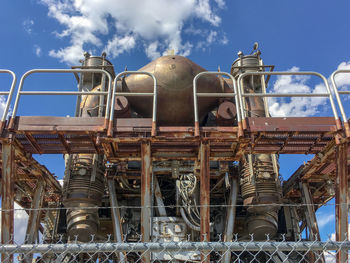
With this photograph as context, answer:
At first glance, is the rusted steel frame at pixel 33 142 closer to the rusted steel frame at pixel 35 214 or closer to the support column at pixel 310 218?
the rusted steel frame at pixel 35 214

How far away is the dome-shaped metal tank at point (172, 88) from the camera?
8.55m

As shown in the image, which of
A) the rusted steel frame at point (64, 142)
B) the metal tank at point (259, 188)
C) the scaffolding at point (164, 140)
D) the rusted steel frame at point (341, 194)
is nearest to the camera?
the scaffolding at point (164, 140)

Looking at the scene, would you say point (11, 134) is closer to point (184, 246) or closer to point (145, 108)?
point (145, 108)

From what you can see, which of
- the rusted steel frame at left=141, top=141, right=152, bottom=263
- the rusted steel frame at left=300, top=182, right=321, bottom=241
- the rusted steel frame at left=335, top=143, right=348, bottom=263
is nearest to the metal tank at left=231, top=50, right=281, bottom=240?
the rusted steel frame at left=300, top=182, right=321, bottom=241

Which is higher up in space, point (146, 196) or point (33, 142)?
point (33, 142)

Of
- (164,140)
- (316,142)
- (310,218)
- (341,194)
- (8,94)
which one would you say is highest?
(8,94)

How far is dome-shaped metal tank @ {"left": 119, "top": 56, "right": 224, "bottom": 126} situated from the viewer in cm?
855

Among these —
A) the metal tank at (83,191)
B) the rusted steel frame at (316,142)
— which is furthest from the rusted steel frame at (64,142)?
the rusted steel frame at (316,142)

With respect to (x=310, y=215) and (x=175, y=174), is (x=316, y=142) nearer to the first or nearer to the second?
(x=175, y=174)

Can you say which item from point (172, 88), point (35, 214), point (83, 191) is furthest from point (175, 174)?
point (35, 214)

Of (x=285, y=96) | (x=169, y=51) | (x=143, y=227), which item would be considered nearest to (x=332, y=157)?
(x=285, y=96)

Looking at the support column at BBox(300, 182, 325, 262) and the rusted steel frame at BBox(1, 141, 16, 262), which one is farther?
the support column at BBox(300, 182, 325, 262)

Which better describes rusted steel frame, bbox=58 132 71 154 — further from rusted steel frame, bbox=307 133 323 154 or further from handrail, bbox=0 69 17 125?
rusted steel frame, bbox=307 133 323 154

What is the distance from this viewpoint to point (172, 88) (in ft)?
28.0
